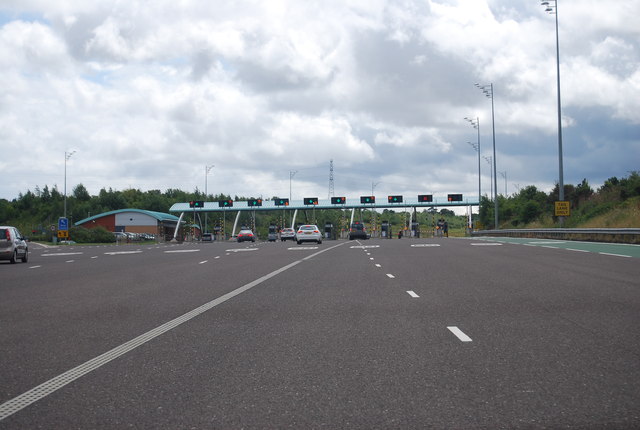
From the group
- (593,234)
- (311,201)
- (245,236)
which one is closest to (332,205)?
(311,201)

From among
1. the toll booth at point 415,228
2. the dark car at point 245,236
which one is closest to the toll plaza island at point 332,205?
the toll booth at point 415,228

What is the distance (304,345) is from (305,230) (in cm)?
4712

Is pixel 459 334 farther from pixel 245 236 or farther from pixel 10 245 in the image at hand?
pixel 245 236

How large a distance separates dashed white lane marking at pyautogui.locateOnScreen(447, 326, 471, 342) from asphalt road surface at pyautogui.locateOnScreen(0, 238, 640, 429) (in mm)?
13

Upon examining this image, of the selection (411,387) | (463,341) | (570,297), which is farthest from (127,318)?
(570,297)

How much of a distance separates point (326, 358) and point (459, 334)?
6.85 ft

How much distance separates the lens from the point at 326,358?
710 centimetres

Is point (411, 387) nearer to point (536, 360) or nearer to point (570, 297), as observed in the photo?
point (536, 360)

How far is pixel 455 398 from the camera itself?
17.9 ft

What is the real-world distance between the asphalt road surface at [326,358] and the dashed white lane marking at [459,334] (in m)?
0.01

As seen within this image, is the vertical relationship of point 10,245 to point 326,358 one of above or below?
above

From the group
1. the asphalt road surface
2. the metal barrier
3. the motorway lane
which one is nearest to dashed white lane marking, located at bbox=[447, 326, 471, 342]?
the asphalt road surface

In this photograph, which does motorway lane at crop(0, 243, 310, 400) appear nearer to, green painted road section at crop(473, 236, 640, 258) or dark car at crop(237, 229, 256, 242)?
green painted road section at crop(473, 236, 640, 258)

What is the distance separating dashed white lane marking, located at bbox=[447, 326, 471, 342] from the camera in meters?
8.07
